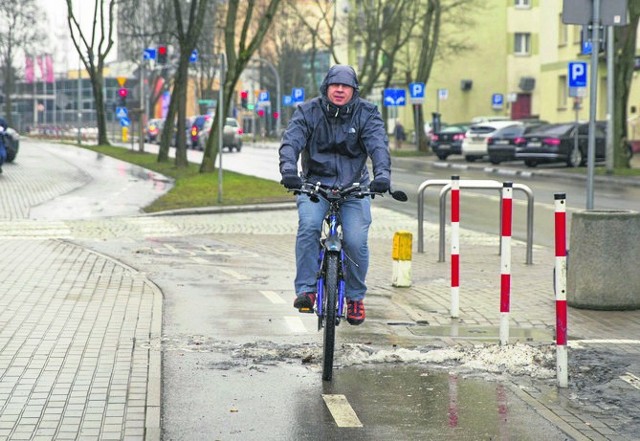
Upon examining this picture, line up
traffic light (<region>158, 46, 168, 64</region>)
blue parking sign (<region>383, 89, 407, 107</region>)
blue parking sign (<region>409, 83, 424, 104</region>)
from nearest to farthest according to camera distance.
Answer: traffic light (<region>158, 46, 168, 64</region>)
blue parking sign (<region>383, 89, 407, 107</region>)
blue parking sign (<region>409, 83, 424, 104</region>)

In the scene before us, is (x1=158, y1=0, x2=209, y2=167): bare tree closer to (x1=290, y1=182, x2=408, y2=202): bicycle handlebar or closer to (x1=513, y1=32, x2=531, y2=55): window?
(x1=290, y1=182, x2=408, y2=202): bicycle handlebar

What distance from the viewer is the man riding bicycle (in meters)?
7.85

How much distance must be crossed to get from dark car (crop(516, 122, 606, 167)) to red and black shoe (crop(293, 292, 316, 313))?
33.3 metres

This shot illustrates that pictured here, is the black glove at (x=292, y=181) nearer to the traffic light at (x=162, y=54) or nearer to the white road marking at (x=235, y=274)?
the white road marking at (x=235, y=274)

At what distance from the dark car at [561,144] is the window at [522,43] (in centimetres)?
4097

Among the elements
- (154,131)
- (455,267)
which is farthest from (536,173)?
(154,131)

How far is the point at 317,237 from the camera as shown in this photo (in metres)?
7.88

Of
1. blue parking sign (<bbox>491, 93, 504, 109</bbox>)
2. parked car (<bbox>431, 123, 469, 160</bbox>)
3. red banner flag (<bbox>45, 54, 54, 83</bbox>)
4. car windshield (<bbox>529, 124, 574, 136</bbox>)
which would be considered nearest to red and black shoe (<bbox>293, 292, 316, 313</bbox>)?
car windshield (<bbox>529, 124, 574, 136</bbox>)

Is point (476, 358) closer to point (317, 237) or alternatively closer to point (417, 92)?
point (317, 237)

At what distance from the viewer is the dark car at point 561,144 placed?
40.6 m

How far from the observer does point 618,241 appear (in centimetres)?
1055

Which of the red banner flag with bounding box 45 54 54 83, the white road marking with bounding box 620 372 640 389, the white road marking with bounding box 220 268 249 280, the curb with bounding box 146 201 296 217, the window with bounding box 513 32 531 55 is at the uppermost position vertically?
the window with bounding box 513 32 531 55

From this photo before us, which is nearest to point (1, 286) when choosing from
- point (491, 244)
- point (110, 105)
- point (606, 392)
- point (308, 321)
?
point (308, 321)

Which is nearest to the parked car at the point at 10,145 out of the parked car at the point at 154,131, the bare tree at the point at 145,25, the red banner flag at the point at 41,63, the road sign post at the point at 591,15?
the bare tree at the point at 145,25
